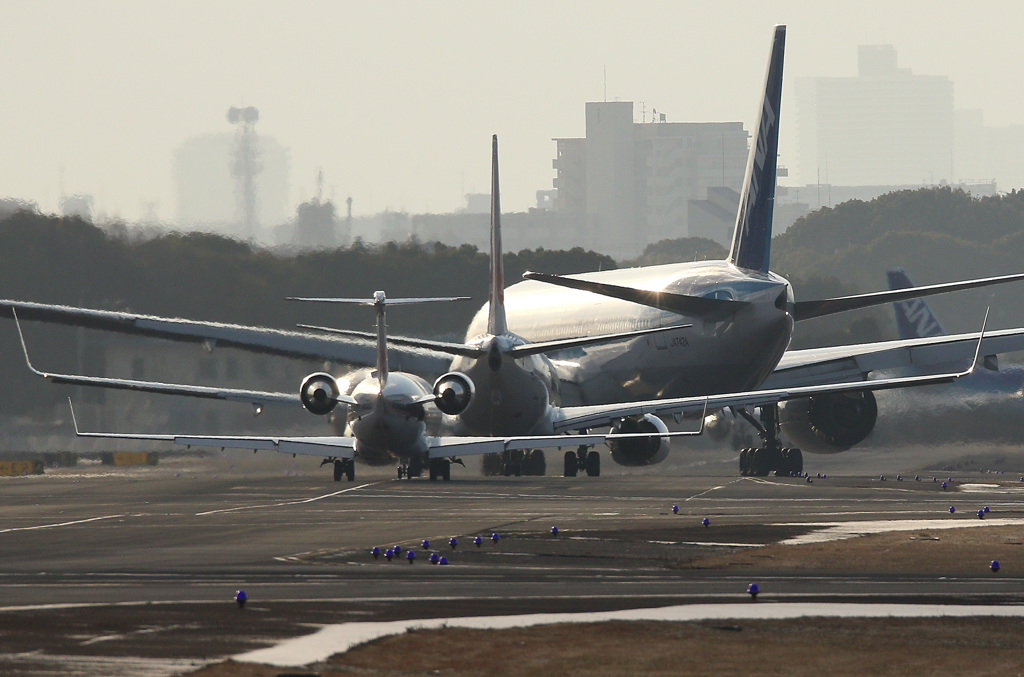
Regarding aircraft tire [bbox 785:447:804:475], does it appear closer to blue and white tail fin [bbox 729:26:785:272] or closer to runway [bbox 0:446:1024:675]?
blue and white tail fin [bbox 729:26:785:272]

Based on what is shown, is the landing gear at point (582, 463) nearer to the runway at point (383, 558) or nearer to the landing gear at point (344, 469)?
the runway at point (383, 558)

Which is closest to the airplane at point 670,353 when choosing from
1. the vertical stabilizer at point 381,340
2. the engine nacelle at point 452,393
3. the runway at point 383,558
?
the engine nacelle at point 452,393

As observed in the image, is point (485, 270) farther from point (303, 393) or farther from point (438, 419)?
point (303, 393)

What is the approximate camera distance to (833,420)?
58.4 m

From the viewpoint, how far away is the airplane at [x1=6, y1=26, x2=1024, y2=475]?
5256 cm

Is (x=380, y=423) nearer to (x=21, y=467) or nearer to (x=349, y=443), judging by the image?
(x=349, y=443)

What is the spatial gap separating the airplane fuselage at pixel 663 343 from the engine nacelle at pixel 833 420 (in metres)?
1.89

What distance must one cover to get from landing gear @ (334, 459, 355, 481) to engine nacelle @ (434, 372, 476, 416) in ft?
13.5

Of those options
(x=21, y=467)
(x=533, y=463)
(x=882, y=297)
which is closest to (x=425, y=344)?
(x=533, y=463)

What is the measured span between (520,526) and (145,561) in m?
8.01

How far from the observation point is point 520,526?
31.1m

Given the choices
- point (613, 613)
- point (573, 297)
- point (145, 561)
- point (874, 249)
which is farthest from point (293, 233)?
point (874, 249)

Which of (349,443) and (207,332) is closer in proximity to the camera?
(349,443)

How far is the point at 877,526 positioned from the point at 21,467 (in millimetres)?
40615
